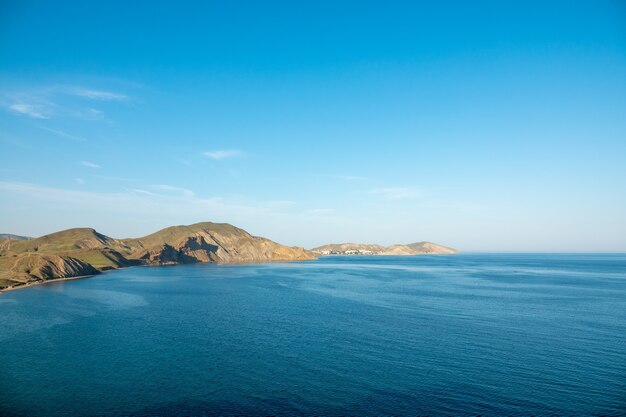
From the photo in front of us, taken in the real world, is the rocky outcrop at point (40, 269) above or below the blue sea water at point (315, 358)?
above

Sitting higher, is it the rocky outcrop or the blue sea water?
the rocky outcrop

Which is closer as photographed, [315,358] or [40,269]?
[315,358]

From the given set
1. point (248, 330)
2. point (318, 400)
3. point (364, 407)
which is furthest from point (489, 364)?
point (248, 330)

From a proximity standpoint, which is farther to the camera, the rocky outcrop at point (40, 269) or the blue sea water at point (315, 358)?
the rocky outcrop at point (40, 269)

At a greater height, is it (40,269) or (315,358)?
(40,269)

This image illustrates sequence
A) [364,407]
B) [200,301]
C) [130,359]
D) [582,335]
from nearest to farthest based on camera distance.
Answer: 1. [364,407]
2. [130,359]
3. [582,335]
4. [200,301]

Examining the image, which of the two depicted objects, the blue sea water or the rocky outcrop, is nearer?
the blue sea water

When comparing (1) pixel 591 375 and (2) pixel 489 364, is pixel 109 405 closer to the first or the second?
(2) pixel 489 364

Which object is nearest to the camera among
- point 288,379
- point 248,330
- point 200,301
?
point 288,379
